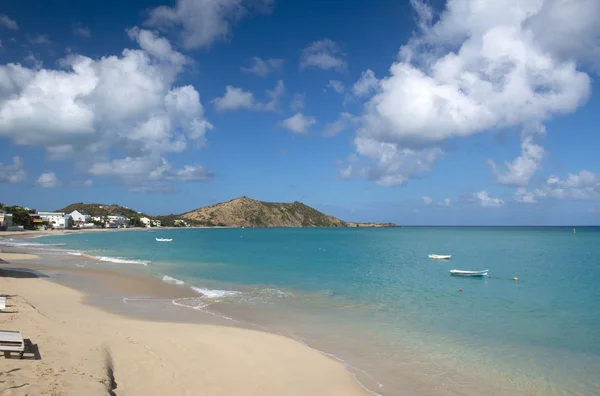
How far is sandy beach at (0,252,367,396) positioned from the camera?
8266 mm

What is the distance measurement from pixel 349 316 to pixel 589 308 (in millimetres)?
13672

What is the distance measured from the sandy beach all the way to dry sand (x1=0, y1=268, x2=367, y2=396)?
2cm

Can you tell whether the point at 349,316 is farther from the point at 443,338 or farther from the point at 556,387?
the point at 556,387

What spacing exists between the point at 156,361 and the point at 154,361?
52 millimetres

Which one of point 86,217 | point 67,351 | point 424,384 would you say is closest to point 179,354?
point 67,351

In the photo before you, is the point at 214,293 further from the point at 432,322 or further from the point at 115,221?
the point at 115,221

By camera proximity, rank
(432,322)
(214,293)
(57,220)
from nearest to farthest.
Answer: (432,322) → (214,293) → (57,220)

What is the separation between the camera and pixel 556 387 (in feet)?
35.2

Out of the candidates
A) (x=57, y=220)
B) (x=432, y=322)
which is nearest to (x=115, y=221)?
(x=57, y=220)

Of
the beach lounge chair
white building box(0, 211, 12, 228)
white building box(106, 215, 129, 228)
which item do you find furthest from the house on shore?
the beach lounge chair

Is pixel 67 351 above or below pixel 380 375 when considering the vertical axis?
above

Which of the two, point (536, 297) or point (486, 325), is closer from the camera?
point (486, 325)

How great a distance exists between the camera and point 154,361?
1041 cm

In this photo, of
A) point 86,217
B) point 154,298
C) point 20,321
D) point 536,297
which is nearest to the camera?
point 20,321
